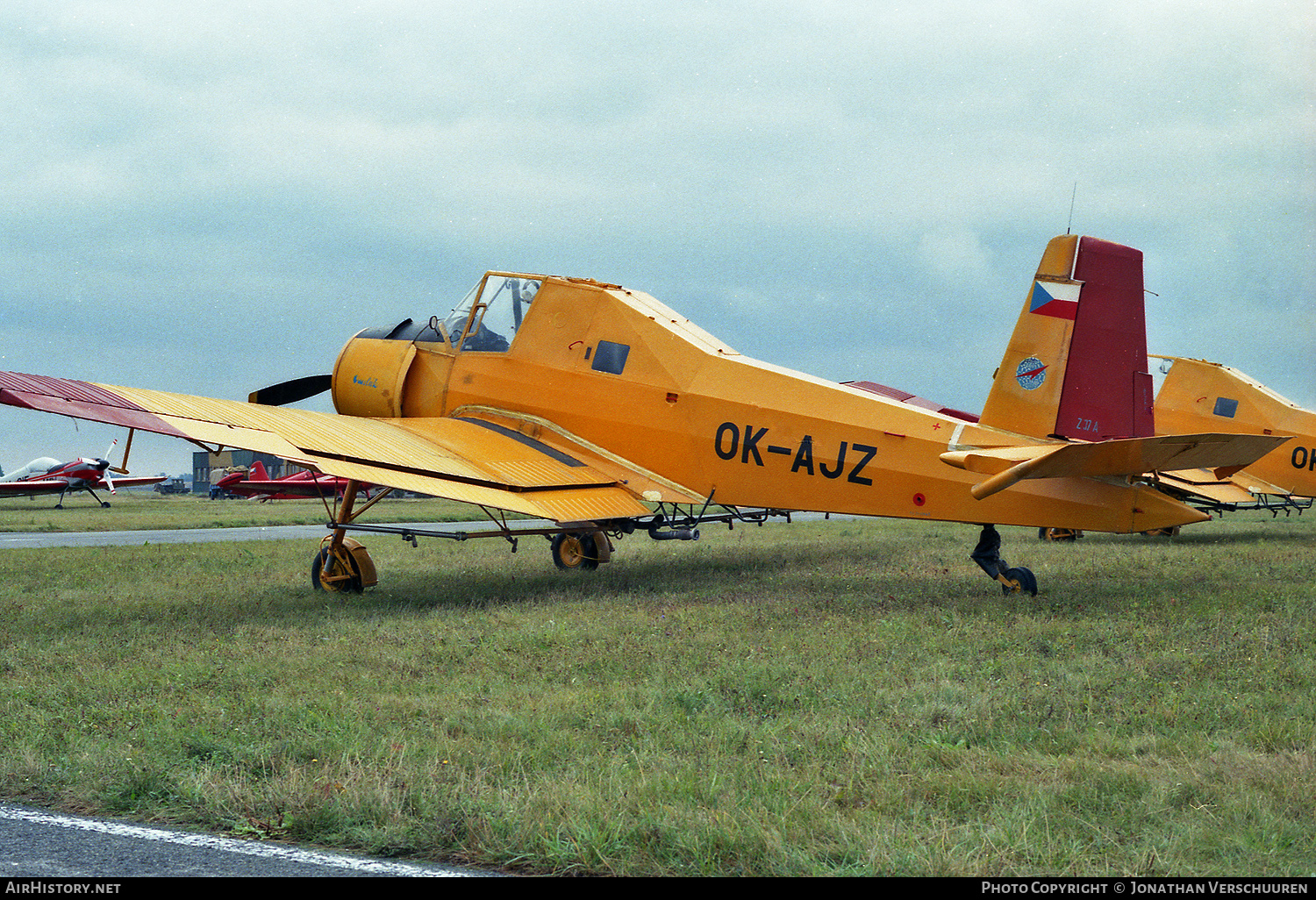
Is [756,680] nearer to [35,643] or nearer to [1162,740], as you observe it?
[1162,740]

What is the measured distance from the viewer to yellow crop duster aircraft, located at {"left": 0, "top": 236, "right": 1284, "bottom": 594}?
9.51 meters

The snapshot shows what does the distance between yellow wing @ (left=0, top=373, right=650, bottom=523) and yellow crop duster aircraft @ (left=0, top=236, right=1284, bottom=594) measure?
33 millimetres

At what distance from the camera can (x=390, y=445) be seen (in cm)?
1127

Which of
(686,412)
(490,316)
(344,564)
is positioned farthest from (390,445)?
(686,412)

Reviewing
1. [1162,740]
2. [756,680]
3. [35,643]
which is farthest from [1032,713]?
[35,643]

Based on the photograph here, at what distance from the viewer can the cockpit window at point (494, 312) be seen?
42.8ft

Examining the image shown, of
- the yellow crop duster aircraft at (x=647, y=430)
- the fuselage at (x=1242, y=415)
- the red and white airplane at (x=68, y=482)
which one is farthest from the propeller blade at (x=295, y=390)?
the red and white airplane at (x=68, y=482)

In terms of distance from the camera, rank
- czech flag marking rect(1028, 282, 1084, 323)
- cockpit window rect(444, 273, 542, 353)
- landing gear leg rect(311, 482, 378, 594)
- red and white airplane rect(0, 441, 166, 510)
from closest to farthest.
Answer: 1. czech flag marking rect(1028, 282, 1084, 323)
2. landing gear leg rect(311, 482, 378, 594)
3. cockpit window rect(444, 273, 542, 353)
4. red and white airplane rect(0, 441, 166, 510)

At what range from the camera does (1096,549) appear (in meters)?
16.4

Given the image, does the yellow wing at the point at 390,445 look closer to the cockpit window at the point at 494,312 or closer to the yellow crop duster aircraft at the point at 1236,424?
the cockpit window at the point at 494,312

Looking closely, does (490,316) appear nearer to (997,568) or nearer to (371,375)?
(371,375)

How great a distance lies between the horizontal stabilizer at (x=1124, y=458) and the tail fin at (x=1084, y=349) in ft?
2.39

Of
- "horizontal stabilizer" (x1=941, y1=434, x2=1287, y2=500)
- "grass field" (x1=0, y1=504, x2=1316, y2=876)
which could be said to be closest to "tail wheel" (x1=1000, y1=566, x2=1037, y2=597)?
"grass field" (x1=0, y1=504, x2=1316, y2=876)

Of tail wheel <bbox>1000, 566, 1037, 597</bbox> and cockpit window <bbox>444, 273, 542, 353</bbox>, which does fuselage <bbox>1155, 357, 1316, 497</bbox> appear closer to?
tail wheel <bbox>1000, 566, 1037, 597</bbox>
